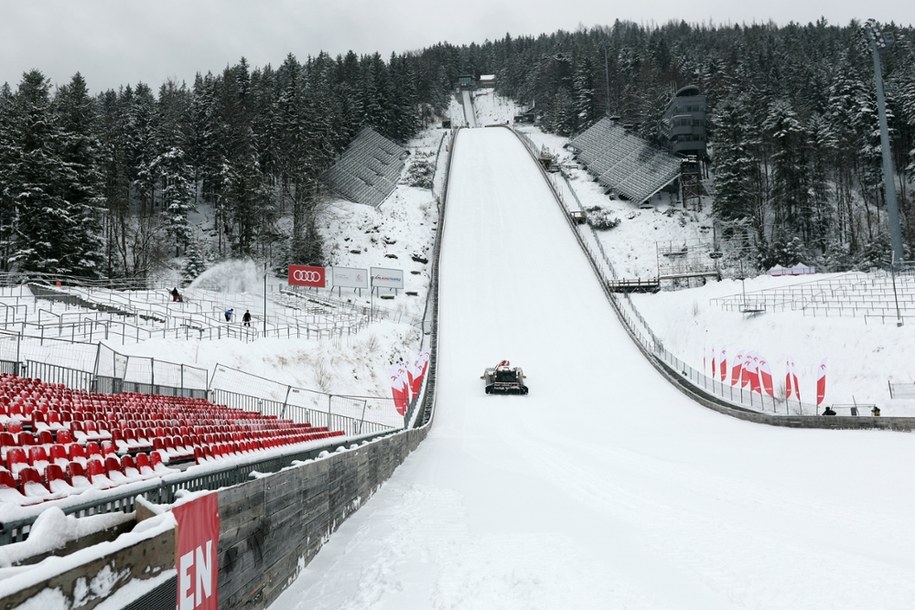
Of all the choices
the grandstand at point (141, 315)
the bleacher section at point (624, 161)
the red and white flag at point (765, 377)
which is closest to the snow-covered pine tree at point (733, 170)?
the bleacher section at point (624, 161)

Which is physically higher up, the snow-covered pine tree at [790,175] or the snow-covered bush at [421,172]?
the snow-covered bush at [421,172]

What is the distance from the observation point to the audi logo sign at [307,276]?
4794 cm

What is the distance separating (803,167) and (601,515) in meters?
59.0

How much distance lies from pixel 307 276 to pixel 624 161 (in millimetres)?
46982

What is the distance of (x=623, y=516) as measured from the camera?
10523 mm

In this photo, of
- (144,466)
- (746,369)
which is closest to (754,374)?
(746,369)

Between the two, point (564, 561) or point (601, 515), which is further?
point (601, 515)

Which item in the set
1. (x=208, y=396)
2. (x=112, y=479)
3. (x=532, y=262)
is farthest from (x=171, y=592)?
(x=532, y=262)

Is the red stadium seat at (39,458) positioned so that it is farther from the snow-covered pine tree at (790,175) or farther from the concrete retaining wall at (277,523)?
the snow-covered pine tree at (790,175)

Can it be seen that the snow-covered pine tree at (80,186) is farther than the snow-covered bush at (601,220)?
No

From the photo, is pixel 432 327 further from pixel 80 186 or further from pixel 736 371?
pixel 80 186

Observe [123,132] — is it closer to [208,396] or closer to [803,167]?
[208,396]

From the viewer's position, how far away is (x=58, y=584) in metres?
2.38

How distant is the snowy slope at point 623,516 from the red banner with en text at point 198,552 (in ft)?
7.87
